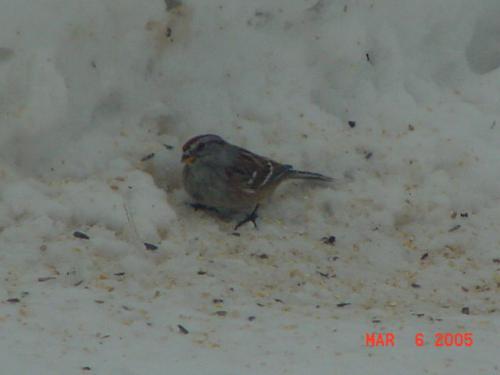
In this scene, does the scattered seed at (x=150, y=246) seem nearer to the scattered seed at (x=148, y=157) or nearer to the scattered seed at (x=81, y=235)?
the scattered seed at (x=81, y=235)

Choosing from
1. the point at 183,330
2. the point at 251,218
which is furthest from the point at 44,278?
the point at 251,218

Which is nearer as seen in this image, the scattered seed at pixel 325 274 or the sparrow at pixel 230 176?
the scattered seed at pixel 325 274

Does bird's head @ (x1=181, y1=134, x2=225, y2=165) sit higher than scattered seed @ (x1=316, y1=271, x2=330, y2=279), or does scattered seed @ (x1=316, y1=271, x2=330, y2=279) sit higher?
bird's head @ (x1=181, y1=134, x2=225, y2=165)

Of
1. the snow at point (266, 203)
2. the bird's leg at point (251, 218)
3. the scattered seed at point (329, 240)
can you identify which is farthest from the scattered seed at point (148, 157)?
the scattered seed at point (329, 240)

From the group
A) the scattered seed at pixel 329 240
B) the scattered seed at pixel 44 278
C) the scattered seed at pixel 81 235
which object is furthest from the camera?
the scattered seed at pixel 329 240

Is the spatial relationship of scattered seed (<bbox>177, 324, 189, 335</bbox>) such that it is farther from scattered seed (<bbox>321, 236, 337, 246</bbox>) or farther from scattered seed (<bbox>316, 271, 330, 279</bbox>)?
scattered seed (<bbox>321, 236, 337, 246</bbox>)

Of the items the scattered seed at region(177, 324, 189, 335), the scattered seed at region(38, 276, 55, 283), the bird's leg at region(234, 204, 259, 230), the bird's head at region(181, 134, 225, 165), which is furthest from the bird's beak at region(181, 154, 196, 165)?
the scattered seed at region(177, 324, 189, 335)

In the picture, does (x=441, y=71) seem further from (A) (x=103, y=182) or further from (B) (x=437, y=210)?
(A) (x=103, y=182)

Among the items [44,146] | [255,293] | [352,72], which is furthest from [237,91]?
[255,293]
